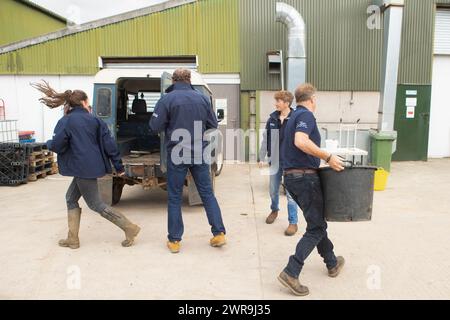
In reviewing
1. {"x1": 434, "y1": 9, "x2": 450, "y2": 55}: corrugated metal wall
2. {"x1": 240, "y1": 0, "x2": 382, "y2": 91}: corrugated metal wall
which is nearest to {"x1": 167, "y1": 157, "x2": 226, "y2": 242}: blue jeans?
{"x1": 240, "y1": 0, "x2": 382, "y2": 91}: corrugated metal wall

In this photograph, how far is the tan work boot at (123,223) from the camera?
4398 millimetres

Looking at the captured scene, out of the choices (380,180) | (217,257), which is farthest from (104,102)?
(380,180)

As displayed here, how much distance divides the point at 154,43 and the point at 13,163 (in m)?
4.92

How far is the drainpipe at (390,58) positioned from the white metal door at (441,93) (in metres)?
3.67

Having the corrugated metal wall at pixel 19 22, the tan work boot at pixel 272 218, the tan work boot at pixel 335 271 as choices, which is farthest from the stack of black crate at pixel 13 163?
the tan work boot at pixel 335 271

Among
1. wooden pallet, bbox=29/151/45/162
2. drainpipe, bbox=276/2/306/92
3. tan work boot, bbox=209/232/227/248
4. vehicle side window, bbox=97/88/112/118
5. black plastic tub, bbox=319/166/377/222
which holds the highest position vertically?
drainpipe, bbox=276/2/306/92

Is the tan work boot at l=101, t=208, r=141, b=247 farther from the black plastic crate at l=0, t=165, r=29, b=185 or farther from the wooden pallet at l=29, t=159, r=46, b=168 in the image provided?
the wooden pallet at l=29, t=159, r=46, b=168

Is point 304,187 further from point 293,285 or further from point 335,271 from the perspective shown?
point 335,271

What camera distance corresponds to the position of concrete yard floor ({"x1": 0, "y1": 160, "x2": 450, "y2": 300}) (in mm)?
3430

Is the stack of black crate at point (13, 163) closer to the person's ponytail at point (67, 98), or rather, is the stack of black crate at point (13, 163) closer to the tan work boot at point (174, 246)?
the person's ponytail at point (67, 98)

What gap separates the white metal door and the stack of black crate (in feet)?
35.3
